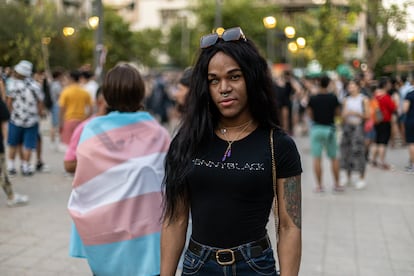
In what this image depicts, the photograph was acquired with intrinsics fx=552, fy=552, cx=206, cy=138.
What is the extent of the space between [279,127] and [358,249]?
3.96 meters

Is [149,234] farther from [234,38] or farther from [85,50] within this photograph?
[85,50]

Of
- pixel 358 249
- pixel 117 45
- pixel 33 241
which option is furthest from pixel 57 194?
pixel 117 45

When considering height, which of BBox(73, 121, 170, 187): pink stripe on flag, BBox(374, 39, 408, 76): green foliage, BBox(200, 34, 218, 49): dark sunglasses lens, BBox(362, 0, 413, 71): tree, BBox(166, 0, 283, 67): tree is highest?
BBox(166, 0, 283, 67): tree

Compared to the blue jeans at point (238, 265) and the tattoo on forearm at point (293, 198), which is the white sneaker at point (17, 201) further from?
the tattoo on forearm at point (293, 198)

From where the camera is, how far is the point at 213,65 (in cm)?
222

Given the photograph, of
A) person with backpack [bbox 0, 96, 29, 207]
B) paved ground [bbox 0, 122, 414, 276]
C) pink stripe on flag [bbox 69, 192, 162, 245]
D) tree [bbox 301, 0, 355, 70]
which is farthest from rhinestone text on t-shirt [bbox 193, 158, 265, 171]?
tree [bbox 301, 0, 355, 70]

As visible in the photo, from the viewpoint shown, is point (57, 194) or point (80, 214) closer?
point (80, 214)

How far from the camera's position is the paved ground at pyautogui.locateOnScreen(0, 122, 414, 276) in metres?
5.15

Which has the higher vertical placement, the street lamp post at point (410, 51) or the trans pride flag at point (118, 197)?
the street lamp post at point (410, 51)

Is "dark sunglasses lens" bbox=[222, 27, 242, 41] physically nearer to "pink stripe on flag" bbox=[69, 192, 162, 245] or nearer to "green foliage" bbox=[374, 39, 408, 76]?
"pink stripe on flag" bbox=[69, 192, 162, 245]

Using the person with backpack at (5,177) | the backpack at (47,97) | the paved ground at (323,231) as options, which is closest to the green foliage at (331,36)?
the backpack at (47,97)

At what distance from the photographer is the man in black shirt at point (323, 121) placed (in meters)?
8.52

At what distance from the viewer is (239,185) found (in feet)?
6.97

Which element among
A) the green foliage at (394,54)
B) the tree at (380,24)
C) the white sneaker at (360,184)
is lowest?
the white sneaker at (360,184)
